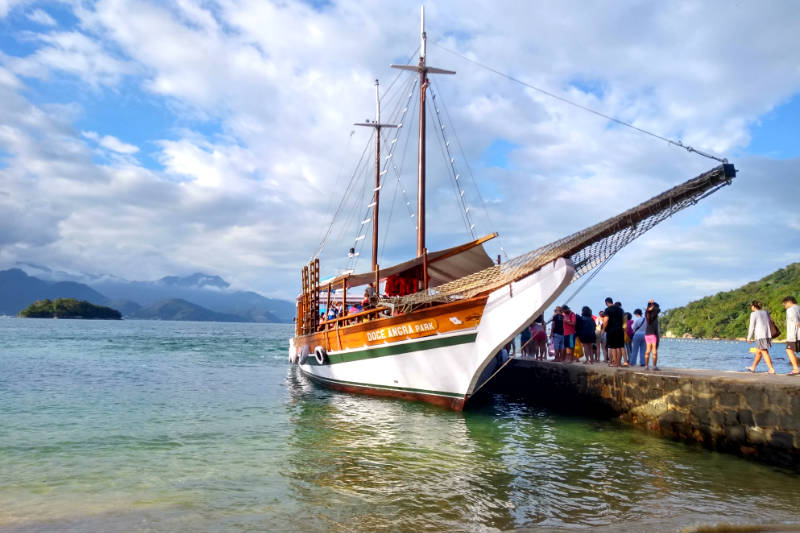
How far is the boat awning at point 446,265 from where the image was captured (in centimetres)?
1775

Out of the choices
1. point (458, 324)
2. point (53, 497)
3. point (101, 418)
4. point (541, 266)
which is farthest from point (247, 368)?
point (53, 497)

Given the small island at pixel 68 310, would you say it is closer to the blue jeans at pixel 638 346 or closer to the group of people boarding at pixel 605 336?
the group of people boarding at pixel 605 336

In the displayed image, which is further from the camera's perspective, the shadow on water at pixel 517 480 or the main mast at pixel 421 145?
the main mast at pixel 421 145

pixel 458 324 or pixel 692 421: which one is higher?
pixel 458 324

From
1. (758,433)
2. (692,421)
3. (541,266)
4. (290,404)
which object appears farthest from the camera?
(290,404)

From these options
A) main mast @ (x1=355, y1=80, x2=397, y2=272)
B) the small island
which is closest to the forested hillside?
main mast @ (x1=355, y1=80, x2=397, y2=272)

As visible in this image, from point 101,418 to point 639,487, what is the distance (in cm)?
1249

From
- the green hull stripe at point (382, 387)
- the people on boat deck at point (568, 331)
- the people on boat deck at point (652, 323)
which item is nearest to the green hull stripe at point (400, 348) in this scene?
the green hull stripe at point (382, 387)

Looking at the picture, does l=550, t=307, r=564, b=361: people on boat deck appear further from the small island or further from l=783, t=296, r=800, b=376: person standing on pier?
the small island

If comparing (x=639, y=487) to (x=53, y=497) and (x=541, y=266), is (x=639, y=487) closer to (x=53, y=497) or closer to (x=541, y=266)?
(x=541, y=266)

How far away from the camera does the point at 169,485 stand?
27.1ft

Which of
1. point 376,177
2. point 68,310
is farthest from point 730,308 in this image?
point 68,310

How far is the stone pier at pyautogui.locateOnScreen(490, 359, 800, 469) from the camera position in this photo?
31.1 feet

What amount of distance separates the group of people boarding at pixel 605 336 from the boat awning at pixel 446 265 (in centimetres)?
309
